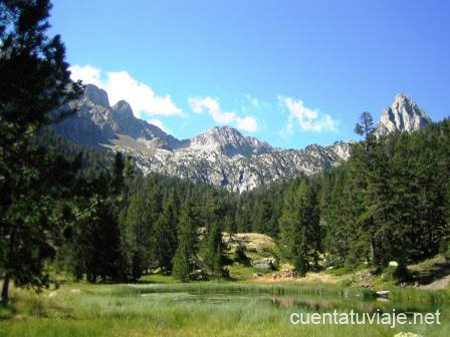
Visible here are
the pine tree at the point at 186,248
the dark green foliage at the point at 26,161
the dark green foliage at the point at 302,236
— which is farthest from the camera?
the dark green foliage at the point at 302,236

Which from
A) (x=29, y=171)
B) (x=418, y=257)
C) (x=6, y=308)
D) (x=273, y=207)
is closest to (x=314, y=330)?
(x=29, y=171)

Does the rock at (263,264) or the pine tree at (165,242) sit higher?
the pine tree at (165,242)

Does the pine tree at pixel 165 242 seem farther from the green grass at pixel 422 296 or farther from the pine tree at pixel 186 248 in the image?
the green grass at pixel 422 296

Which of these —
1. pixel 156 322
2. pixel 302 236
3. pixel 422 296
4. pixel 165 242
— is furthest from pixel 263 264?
pixel 156 322

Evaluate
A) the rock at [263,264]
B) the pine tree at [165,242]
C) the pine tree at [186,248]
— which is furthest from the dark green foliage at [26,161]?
the pine tree at [165,242]

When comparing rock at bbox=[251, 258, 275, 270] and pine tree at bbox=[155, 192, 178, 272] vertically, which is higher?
pine tree at bbox=[155, 192, 178, 272]

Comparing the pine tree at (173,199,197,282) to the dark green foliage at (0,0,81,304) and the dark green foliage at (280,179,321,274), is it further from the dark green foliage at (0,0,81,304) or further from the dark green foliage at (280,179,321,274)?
the dark green foliage at (0,0,81,304)

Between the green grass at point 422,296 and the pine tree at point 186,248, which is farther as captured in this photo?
the pine tree at point 186,248

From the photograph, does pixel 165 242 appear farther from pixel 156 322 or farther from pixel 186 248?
pixel 156 322

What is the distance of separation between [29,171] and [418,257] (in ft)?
186

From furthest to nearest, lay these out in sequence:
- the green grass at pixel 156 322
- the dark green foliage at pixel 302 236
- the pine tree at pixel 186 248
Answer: the dark green foliage at pixel 302 236, the pine tree at pixel 186 248, the green grass at pixel 156 322

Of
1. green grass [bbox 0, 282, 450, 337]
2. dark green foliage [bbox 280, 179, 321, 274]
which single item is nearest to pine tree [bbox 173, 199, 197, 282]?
dark green foliage [bbox 280, 179, 321, 274]

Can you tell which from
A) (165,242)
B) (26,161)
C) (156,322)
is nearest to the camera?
(26,161)

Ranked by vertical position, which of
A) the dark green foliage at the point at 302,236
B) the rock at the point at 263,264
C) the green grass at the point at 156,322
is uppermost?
the dark green foliage at the point at 302,236
